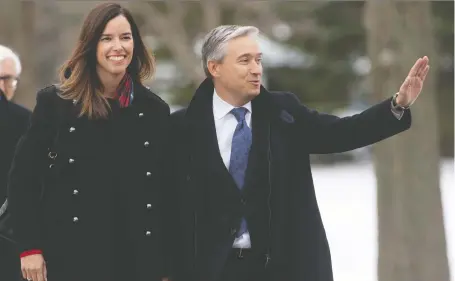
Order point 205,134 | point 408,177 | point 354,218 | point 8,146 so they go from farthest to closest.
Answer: point 354,218 → point 408,177 → point 8,146 → point 205,134

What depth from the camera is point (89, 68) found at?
4.54 metres

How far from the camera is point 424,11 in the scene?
28.2 feet

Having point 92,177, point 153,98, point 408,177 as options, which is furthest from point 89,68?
point 408,177

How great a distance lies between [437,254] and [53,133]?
5.04m

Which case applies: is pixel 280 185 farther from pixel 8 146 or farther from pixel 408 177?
pixel 408 177

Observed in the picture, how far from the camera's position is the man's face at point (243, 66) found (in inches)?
176

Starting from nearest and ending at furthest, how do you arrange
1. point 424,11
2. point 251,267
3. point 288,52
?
point 251,267, point 424,11, point 288,52

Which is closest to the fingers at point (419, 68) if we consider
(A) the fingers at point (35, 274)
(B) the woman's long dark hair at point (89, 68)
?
(B) the woman's long dark hair at point (89, 68)

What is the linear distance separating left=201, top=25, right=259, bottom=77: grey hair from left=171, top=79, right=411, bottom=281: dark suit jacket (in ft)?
0.71

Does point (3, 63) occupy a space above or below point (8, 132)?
above

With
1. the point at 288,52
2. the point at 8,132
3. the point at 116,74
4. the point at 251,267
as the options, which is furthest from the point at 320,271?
the point at 288,52

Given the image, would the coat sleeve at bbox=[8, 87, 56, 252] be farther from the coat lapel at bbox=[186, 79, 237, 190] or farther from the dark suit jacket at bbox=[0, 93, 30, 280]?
the dark suit jacket at bbox=[0, 93, 30, 280]

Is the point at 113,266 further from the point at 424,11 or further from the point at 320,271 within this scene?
the point at 424,11

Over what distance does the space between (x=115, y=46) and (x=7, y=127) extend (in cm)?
128
